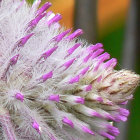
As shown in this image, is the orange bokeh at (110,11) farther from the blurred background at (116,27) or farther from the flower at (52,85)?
the flower at (52,85)

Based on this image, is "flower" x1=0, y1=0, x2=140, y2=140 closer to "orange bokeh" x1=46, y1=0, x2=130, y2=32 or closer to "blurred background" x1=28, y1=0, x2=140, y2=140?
"blurred background" x1=28, y1=0, x2=140, y2=140

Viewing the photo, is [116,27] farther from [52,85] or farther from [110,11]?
[52,85]

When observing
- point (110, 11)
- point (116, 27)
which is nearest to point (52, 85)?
point (116, 27)

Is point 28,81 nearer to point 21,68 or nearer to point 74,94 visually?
point 21,68

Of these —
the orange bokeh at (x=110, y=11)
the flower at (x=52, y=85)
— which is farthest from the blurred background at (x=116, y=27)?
the flower at (x=52, y=85)

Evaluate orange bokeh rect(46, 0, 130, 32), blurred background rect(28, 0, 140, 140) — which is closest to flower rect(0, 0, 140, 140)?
blurred background rect(28, 0, 140, 140)
